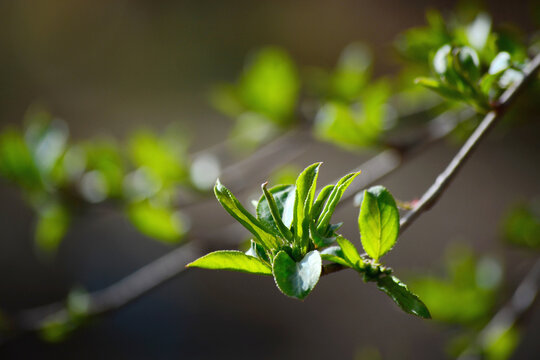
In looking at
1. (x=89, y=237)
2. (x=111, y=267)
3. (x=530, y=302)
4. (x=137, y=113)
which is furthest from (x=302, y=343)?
(x=530, y=302)

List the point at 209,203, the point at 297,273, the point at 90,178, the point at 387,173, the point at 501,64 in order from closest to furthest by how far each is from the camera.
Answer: the point at 297,273 → the point at 501,64 → the point at 387,173 → the point at 90,178 → the point at 209,203

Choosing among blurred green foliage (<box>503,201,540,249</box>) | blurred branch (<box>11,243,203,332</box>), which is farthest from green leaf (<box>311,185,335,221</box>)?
blurred green foliage (<box>503,201,540,249</box>)

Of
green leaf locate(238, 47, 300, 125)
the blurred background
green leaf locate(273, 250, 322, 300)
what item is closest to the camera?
green leaf locate(273, 250, 322, 300)

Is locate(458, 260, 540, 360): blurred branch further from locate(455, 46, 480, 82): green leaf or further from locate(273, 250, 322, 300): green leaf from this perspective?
locate(273, 250, 322, 300): green leaf

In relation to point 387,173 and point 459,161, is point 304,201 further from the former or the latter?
point 387,173

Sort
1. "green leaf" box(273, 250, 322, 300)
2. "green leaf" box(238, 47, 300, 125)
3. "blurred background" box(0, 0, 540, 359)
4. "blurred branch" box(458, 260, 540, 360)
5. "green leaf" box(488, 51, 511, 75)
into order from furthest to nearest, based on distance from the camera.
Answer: "blurred background" box(0, 0, 540, 359)
"green leaf" box(238, 47, 300, 125)
"blurred branch" box(458, 260, 540, 360)
"green leaf" box(488, 51, 511, 75)
"green leaf" box(273, 250, 322, 300)

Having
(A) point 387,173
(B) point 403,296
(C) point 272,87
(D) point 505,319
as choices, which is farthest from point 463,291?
(B) point 403,296
